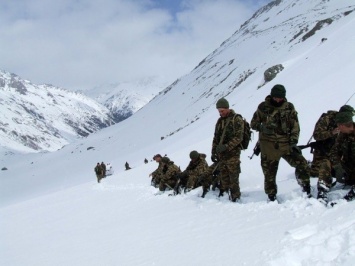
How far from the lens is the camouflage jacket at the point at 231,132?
807 cm

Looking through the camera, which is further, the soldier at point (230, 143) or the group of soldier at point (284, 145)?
the soldier at point (230, 143)

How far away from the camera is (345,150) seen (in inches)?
252

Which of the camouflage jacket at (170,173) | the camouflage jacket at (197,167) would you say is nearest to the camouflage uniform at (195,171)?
the camouflage jacket at (197,167)

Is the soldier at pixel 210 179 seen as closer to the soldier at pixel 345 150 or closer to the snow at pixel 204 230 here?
the snow at pixel 204 230

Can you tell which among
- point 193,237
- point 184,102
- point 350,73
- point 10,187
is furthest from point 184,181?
point 184,102

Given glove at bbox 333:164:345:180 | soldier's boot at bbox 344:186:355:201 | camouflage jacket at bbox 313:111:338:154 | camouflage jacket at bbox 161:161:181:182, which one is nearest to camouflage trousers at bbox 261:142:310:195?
glove at bbox 333:164:345:180

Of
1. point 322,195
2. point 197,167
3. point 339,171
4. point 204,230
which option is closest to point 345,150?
point 339,171

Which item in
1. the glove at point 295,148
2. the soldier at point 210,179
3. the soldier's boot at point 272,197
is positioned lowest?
the soldier's boot at point 272,197

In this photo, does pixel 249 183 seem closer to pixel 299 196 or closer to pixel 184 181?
pixel 184 181

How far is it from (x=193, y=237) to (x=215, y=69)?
106 meters

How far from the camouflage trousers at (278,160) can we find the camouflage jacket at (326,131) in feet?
2.30

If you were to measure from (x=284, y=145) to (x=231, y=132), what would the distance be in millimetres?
1388

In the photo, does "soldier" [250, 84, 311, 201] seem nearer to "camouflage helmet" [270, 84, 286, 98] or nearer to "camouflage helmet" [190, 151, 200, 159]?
"camouflage helmet" [270, 84, 286, 98]

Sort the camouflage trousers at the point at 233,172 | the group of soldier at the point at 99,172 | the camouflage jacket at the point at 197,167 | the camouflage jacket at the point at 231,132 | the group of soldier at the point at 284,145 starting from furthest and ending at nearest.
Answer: the group of soldier at the point at 99,172 → the camouflage jacket at the point at 197,167 → the camouflage trousers at the point at 233,172 → the camouflage jacket at the point at 231,132 → the group of soldier at the point at 284,145
